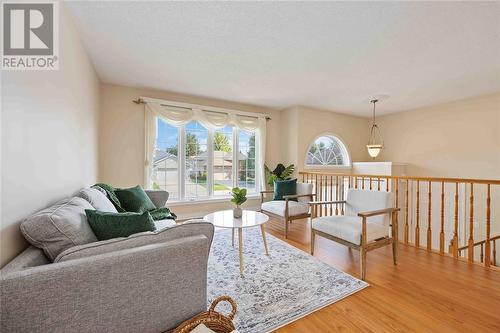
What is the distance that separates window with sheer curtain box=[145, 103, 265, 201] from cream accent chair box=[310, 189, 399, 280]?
248 centimetres

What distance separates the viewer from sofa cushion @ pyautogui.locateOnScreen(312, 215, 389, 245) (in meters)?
2.22

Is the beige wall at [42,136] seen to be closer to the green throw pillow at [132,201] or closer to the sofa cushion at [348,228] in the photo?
the green throw pillow at [132,201]

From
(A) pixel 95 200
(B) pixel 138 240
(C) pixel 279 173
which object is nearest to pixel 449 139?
(C) pixel 279 173

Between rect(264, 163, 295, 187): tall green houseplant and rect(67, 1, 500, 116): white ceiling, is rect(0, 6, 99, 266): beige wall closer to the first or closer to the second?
rect(67, 1, 500, 116): white ceiling

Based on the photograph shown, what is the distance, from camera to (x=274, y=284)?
200 centimetres

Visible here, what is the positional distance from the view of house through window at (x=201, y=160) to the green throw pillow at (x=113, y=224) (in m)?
2.88

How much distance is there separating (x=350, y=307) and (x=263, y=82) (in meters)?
3.15

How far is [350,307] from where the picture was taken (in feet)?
5.61

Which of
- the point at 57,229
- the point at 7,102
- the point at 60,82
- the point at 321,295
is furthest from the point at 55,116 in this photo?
the point at 321,295

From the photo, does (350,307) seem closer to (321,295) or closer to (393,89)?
(321,295)

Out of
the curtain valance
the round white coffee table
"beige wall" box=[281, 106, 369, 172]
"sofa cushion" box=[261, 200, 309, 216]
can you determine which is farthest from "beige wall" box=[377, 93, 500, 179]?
the round white coffee table

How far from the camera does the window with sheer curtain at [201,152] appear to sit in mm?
4051

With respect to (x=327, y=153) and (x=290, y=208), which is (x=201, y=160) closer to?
(x=290, y=208)

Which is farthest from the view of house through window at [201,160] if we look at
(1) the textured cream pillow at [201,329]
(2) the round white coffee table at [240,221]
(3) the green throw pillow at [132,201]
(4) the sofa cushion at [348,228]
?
(1) the textured cream pillow at [201,329]
